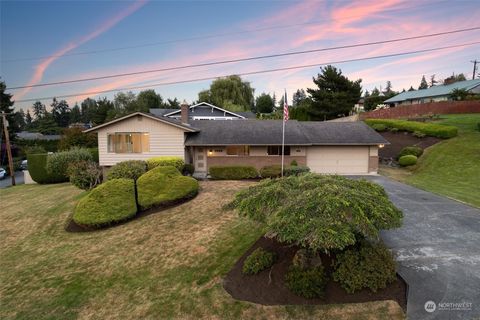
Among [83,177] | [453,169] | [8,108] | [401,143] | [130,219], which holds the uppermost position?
[8,108]

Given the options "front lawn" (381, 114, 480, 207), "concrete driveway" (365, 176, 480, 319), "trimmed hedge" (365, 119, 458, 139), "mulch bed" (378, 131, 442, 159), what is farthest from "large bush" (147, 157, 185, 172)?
"trimmed hedge" (365, 119, 458, 139)

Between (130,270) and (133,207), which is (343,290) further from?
(133,207)

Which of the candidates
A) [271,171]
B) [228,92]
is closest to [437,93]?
[228,92]

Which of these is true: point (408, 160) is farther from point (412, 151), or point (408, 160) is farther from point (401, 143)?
point (401, 143)

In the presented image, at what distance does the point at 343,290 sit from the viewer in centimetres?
636

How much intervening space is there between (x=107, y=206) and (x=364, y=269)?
1142 centimetres

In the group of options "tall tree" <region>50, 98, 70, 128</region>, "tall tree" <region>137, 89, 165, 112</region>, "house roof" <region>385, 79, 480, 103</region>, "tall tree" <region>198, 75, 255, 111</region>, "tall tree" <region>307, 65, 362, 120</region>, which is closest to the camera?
"tall tree" <region>307, 65, 362, 120</region>

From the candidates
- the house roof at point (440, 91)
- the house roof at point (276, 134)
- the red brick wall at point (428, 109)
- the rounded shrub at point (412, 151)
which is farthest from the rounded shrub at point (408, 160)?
the house roof at point (440, 91)

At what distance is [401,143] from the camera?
1105 inches

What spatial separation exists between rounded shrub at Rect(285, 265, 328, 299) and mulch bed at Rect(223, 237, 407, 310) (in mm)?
134

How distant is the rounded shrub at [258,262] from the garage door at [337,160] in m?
15.7

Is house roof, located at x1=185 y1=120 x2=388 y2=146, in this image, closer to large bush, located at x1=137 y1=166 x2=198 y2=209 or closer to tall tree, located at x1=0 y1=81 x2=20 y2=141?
large bush, located at x1=137 y1=166 x2=198 y2=209

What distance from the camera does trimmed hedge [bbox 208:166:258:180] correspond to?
64.1 ft

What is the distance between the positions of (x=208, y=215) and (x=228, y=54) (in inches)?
518
